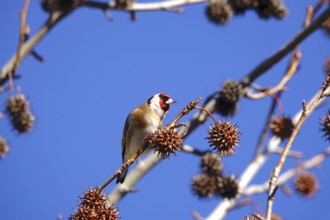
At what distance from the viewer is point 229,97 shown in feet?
14.9

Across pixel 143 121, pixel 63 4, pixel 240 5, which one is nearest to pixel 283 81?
pixel 240 5

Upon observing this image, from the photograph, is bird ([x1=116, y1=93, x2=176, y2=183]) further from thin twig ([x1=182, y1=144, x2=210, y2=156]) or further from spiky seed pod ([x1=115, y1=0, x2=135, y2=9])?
spiky seed pod ([x1=115, y1=0, x2=135, y2=9])

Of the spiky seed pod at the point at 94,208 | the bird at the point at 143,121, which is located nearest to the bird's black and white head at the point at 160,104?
the bird at the point at 143,121

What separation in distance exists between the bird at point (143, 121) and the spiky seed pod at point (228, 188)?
771 mm

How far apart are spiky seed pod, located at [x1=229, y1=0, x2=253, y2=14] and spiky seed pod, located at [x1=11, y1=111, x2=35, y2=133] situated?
2.55m

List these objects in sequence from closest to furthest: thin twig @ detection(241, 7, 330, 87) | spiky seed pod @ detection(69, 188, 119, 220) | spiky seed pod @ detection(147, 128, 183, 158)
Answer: spiky seed pod @ detection(69, 188, 119, 220) < spiky seed pod @ detection(147, 128, 183, 158) < thin twig @ detection(241, 7, 330, 87)

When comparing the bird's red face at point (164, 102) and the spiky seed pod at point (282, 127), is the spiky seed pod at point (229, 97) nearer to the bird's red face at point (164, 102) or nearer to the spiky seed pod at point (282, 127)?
the spiky seed pod at point (282, 127)

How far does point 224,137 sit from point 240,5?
302cm

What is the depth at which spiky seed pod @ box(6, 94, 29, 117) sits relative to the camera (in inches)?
164

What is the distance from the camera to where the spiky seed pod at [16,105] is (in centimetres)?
417

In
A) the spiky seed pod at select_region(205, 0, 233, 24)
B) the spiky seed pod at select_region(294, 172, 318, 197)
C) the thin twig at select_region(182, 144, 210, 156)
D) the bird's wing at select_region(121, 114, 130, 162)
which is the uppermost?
the spiky seed pod at select_region(205, 0, 233, 24)

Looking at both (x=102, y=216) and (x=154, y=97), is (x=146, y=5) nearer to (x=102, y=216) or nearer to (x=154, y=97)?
(x=154, y=97)

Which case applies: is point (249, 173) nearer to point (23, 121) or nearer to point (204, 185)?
point (204, 185)

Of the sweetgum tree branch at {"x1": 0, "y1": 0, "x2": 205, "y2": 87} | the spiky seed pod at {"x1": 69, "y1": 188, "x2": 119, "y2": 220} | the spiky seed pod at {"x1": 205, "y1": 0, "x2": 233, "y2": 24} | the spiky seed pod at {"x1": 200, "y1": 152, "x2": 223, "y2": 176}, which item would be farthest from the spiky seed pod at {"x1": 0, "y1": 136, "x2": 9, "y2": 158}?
the spiky seed pod at {"x1": 205, "y1": 0, "x2": 233, "y2": 24}
